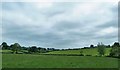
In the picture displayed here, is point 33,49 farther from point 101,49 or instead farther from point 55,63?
point 55,63

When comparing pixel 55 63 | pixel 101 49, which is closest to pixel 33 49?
pixel 101 49

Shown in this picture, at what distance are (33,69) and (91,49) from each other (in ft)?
353

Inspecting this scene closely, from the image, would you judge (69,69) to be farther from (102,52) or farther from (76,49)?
(76,49)

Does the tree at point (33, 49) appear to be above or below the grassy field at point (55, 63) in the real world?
above

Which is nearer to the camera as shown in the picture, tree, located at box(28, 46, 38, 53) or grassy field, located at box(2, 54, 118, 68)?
grassy field, located at box(2, 54, 118, 68)

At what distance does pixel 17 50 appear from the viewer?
124 meters

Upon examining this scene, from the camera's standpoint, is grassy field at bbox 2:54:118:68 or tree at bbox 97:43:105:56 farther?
tree at bbox 97:43:105:56

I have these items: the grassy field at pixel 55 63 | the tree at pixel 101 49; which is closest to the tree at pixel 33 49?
the tree at pixel 101 49

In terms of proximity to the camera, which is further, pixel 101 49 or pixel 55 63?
pixel 101 49

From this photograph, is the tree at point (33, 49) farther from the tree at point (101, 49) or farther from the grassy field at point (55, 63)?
the grassy field at point (55, 63)

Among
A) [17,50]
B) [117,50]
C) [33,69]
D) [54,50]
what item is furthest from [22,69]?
[54,50]

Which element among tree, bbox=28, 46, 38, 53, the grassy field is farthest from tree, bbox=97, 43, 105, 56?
the grassy field

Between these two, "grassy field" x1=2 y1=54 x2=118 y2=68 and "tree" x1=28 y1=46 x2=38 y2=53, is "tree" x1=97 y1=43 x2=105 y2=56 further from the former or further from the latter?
"grassy field" x1=2 y1=54 x2=118 y2=68

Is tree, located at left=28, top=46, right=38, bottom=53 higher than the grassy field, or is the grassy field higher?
tree, located at left=28, top=46, right=38, bottom=53
